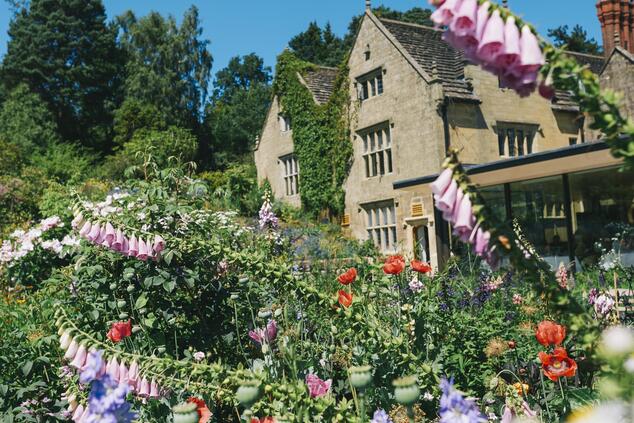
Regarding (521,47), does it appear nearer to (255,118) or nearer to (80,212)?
(80,212)

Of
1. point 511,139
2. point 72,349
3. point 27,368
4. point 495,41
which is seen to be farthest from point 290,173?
point 495,41

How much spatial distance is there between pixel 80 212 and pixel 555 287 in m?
2.39

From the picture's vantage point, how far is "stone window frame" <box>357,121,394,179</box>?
18.5m

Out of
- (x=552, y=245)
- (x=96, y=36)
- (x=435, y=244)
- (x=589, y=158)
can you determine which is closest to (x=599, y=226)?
(x=552, y=245)

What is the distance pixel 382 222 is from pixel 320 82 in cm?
655

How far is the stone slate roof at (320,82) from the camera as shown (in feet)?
70.2

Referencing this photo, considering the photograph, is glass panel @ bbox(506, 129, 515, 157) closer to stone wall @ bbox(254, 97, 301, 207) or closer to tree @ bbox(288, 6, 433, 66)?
stone wall @ bbox(254, 97, 301, 207)

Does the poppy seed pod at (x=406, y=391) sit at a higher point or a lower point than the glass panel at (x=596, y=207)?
lower

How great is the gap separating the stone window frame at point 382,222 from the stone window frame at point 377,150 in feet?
3.23

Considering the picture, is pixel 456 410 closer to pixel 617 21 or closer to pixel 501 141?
pixel 501 141

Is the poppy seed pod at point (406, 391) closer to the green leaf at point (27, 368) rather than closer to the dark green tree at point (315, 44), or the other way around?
the green leaf at point (27, 368)

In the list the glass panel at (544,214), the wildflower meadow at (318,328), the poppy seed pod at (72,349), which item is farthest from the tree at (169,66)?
the poppy seed pod at (72,349)

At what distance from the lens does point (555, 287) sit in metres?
1.22

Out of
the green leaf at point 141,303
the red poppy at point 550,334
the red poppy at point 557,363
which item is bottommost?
the red poppy at point 557,363
